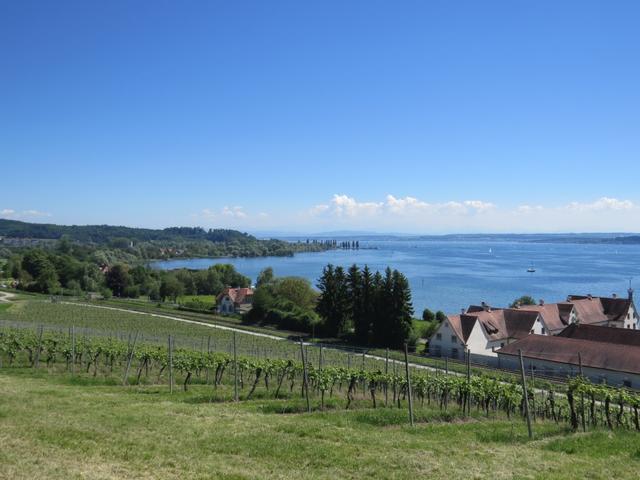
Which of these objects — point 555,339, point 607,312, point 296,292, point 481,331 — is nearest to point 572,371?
point 555,339

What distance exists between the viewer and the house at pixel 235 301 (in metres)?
76.7

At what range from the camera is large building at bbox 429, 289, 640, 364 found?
4216cm

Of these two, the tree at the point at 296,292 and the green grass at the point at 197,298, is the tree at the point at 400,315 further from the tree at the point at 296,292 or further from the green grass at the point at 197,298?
the green grass at the point at 197,298

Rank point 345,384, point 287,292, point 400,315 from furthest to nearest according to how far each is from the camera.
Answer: point 287,292 → point 400,315 → point 345,384

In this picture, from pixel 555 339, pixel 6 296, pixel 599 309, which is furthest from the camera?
pixel 6 296

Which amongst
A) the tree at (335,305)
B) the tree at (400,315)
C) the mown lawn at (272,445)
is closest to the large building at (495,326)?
the tree at (400,315)

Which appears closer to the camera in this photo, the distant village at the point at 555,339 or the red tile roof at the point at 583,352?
the red tile roof at the point at 583,352

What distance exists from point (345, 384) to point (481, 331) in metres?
23.8

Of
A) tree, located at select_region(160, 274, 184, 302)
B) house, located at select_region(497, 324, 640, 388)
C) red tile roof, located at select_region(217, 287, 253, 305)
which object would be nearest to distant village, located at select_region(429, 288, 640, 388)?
house, located at select_region(497, 324, 640, 388)

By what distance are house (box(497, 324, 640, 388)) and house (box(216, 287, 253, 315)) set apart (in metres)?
46.8

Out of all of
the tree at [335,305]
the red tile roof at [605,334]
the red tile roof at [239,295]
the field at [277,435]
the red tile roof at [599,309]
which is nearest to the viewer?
the field at [277,435]

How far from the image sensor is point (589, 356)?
1259 inches

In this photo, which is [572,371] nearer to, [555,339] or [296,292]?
[555,339]

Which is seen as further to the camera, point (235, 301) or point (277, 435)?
point (235, 301)
